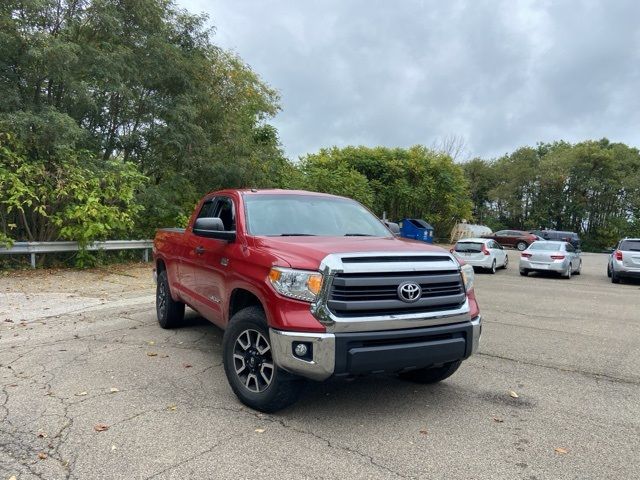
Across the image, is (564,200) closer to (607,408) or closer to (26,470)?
(607,408)

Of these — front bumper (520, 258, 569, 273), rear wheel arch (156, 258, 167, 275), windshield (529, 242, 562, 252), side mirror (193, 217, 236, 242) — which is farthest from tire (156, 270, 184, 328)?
windshield (529, 242, 562, 252)

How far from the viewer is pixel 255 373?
4.05 meters

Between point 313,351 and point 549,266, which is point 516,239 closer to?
point 549,266

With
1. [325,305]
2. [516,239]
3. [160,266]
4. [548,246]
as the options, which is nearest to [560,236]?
[516,239]

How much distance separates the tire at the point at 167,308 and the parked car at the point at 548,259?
14.3m

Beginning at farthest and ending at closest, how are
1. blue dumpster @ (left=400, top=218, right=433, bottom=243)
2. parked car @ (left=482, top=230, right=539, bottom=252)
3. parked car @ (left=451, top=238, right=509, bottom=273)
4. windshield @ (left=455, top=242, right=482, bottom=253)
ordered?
parked car @ (left=482, top=230, right=539, bottom=252)
blue dumpster @ (left=400, top=218, right=433, bottom=243)
windshield @ (left=455, top=242, right=482, bottom=253)
parked car @ (left=451, top=238, right=509, bottom=273)

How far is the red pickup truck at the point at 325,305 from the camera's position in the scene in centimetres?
360

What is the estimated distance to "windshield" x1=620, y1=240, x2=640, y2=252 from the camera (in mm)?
15984

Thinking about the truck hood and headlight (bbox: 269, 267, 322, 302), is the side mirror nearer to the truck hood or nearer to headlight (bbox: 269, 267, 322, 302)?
the truck hood

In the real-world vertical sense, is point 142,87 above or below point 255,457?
above

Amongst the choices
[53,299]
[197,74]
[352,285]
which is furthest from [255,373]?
[197,74]

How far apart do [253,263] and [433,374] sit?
2.02 m

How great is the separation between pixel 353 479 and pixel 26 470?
2.05m

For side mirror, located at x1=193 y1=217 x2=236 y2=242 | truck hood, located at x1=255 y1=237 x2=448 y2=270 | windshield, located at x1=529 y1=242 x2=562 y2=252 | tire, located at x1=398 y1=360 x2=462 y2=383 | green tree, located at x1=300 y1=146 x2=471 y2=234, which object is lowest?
tire, located at x1=398 y1=360 x2=462 y2=383
